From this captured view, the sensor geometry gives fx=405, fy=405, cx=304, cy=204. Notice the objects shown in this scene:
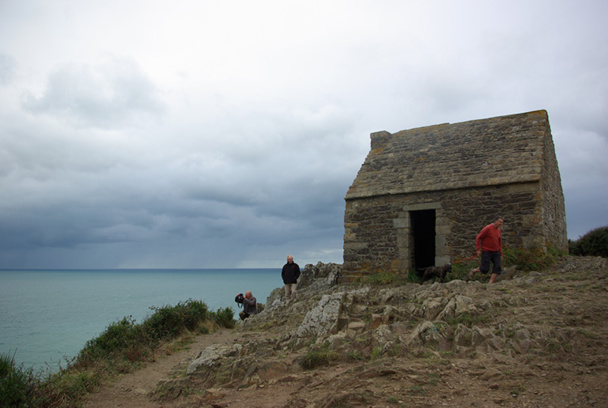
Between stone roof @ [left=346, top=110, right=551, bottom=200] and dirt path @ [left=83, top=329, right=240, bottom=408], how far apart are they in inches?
355

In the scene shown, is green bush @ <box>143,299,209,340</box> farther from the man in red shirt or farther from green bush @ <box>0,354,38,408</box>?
the man in red shirt

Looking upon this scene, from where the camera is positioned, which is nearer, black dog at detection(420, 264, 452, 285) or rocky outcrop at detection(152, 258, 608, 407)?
rocky outcrop at detection(152, 258, 608, 407)

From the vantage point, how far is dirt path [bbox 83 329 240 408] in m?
7.16

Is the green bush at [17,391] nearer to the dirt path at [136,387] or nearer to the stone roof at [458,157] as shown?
the dirt path at [136,387]

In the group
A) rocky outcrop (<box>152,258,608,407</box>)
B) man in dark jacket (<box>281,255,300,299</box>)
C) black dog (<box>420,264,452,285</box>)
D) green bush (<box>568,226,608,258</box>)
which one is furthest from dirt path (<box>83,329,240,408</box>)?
green bush (<box>568,226,608,258</box>)

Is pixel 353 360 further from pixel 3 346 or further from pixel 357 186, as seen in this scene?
pixel 3 346

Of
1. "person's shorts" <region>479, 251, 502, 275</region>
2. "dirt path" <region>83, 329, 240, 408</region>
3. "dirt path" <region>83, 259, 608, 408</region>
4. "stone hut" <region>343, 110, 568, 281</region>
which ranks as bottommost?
"dirt path" <region>83, 329, 240, 408</region>

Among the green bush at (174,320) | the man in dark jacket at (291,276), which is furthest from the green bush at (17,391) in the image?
the man in dark jacket at (291,276)

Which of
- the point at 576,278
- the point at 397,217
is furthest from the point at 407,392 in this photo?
the point at 397,217

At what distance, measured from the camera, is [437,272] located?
13.2 m

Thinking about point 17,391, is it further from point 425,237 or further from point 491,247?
point 425,237

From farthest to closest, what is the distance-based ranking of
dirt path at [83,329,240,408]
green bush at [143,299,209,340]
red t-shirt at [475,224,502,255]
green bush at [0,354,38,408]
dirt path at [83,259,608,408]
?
green bush at [143,299,209,340], red t-shirt at [475,224,502,255], dirt path at [83,329,240,408], green bush at [0,354,38,408], dirt path at [83,259,608,408]

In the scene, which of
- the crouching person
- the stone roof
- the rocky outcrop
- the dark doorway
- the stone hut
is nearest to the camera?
the rocky outcrop

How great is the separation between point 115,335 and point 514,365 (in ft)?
33.9
